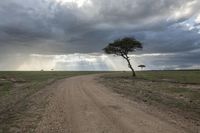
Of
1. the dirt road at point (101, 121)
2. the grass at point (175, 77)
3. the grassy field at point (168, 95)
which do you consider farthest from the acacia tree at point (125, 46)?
the dirt road at point (101, 121)

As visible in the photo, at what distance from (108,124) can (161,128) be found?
223 cm

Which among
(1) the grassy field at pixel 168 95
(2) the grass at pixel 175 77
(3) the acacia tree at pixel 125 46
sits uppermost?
(3) the acacia tree at pixel 125 46

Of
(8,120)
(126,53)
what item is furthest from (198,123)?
(126,53)

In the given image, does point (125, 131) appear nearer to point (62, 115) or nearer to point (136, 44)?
point (62, 115)

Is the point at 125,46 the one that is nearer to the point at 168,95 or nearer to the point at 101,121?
the point at 168,95

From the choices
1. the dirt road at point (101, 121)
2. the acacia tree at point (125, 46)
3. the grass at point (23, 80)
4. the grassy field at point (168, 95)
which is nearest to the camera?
the dirt road at point (101, 121)

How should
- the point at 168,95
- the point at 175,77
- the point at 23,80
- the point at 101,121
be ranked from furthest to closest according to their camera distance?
the point at 175,77, the point at 23,80, the point at 168,95, the point at 101,121

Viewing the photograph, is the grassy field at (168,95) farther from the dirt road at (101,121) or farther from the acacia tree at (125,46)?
the acacia tree at (125,46)

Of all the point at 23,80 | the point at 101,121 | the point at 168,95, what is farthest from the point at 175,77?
the point at 101,121

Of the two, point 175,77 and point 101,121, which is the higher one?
point 175,77

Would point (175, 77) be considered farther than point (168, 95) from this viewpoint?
Yes

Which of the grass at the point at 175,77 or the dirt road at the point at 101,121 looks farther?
the grass at the point at 175,77

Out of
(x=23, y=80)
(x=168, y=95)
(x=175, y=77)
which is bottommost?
(x=168, y=95)

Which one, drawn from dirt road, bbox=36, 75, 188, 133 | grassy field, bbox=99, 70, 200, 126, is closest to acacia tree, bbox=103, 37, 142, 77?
grassy field, bbox=99, 70, 200, 126
